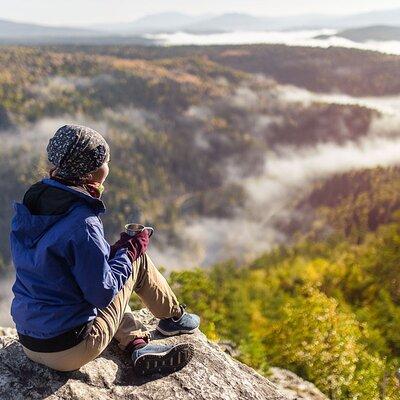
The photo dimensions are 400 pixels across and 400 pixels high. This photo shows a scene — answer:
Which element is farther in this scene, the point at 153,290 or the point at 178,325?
the point at 178,325

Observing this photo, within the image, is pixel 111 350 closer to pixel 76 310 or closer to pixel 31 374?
pixel 31 374

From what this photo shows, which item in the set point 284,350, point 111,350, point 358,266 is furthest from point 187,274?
point 358,266

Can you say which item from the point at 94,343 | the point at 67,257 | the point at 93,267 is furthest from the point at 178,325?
the point at 67,257

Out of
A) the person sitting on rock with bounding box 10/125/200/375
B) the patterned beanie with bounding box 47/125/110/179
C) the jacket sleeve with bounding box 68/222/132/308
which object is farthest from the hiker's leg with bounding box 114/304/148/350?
the patterned beanie with bounding box 47/125/110/179

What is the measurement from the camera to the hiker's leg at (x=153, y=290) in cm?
714

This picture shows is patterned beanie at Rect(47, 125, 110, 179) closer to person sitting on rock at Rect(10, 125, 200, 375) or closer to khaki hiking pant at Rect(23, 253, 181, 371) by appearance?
person sitting on rock at Rect(10, 125, 200, 375)

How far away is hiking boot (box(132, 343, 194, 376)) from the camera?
7066mm

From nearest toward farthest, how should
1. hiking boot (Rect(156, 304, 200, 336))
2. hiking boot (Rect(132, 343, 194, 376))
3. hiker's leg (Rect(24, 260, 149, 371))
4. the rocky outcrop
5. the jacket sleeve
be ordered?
the jacket sleeve, hiker's leg (Rect(24, 260, 149, 371)), the rocky outcrop, hiking boot (Rect(132, 343, 194, 376)), hiking boot (Rect(156, 304, 200, 336))

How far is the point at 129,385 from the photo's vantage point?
7047 millimetres

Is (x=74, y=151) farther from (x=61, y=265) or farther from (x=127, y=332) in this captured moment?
(x=127, y=332)

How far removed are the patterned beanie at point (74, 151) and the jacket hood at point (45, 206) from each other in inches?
8.8

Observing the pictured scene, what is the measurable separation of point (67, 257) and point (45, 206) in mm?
675

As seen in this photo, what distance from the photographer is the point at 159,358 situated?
713 cm

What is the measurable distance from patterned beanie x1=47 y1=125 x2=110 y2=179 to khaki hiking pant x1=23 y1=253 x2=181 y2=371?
6.14ft
